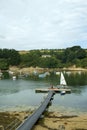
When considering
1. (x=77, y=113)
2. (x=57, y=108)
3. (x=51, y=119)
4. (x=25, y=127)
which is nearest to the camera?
(x=25, y=127)

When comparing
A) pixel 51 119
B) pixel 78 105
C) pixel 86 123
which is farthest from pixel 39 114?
pixel 78 105

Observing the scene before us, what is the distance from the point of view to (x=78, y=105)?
5359 cm

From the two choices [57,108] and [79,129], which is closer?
[79,129]

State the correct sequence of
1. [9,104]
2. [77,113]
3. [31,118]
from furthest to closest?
[9,104] → [77,113] → [31,118]

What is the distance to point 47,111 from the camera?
46.5 m

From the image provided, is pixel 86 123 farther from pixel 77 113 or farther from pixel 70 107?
pixel 70 107

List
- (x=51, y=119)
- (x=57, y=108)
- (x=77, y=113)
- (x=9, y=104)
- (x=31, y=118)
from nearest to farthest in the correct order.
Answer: (x=31, y=118) < (x=51, y=119) < (x=77, y=113) < (x=57, y=108) < (x=9, y=104)

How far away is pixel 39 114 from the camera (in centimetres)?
4038

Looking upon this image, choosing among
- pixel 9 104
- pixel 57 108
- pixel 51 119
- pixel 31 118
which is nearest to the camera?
pixel 31 118

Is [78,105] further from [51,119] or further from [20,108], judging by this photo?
[51,119]

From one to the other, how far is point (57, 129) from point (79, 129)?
7.30ft

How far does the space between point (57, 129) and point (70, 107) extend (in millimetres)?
17831

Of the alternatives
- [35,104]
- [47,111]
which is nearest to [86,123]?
[47,111]

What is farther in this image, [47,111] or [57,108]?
[57,108]
